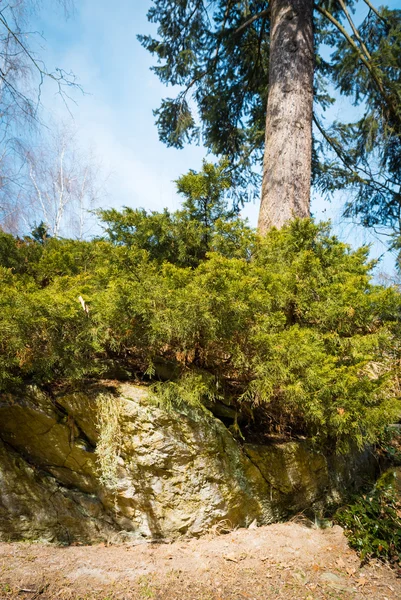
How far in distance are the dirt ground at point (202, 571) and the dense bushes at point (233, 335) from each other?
35.4 inches

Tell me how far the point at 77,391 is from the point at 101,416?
30 centimetres

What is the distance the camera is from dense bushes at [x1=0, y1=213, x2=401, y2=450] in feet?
8.56

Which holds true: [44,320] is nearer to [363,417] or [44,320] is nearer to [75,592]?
[75,592]

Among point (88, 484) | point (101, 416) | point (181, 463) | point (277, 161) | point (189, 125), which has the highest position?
point (189, 125)

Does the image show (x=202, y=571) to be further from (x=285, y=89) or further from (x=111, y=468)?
(x=285, y=89)

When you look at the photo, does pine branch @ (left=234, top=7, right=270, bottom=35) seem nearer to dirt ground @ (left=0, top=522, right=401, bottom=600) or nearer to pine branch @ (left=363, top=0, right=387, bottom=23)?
pine branch @ (left=363, top=0, right=387, bottom=23)

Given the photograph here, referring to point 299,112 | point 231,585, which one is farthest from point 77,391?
point 299,112

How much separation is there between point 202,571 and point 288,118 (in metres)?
5.53

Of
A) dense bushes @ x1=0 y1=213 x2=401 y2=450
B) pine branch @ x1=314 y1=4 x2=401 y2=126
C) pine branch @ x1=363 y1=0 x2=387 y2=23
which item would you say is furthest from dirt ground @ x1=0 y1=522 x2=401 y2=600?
pine branch @ x1=363 y1=0 x2=387 y2=23

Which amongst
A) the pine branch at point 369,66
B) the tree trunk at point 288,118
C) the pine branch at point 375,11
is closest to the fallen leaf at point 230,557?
the tree trunk at point 288,118

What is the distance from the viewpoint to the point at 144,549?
2.67m

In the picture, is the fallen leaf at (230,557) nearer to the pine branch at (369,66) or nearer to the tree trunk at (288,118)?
the tree trunk at (288,118)

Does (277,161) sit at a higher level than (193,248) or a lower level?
higher

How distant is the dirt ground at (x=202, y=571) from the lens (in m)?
2.20
